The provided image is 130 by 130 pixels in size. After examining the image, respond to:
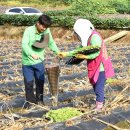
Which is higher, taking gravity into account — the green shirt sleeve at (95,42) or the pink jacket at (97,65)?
Answer: the green shirt sleeve at (95,42)

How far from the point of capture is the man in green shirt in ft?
16.4

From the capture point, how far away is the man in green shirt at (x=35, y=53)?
4992 millimetres

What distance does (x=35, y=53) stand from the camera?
5102mm

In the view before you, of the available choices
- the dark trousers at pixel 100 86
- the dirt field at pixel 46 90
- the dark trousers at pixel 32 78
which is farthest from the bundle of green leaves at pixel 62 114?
the dark trousers at pixel 32 78

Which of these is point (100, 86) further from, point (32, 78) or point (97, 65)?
point (32, 78)

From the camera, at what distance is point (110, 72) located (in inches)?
189

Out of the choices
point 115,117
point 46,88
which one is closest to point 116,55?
point 46,88

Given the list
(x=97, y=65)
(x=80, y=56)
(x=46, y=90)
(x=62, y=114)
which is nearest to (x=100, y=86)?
(x=97, y=65)

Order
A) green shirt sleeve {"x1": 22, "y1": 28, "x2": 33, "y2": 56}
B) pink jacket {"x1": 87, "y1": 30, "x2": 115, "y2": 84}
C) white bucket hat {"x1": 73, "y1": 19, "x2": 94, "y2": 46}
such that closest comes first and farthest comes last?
1. white bucket hat {"x1": 73, "y1": 19, "x2": 94, "y2": 46}
2. pink jacket {"x1": 87, "y1": 30, "x2": 115, "y2": 84}
3. green shirt sleeve {"x1": 22, "y1": 28, "x2": 33, "y2": 56}

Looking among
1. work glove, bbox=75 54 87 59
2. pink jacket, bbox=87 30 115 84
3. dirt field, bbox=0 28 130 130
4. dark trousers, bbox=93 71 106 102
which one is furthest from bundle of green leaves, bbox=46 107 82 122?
work glove, bbox=75 54 87 59

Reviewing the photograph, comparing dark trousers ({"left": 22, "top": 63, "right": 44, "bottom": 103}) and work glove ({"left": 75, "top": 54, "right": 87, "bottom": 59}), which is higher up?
work glove ({"left": 75, "top": 54, "right": 87, "bottom": 59})

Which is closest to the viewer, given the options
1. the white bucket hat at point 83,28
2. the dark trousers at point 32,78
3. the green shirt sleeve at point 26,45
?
the white bucket hat at point 83,28

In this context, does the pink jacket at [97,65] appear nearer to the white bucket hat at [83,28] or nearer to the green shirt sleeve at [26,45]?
the white bucket hat at [83,28]

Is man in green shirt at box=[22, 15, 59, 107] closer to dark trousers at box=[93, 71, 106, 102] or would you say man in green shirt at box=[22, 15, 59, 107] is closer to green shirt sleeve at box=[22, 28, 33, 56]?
green shirt sleeve at box=[22, 28, 33, 56]
